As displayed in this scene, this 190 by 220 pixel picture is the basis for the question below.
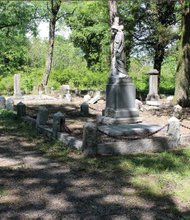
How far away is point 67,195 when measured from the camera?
614 centimetres

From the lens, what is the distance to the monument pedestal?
12.1 meters

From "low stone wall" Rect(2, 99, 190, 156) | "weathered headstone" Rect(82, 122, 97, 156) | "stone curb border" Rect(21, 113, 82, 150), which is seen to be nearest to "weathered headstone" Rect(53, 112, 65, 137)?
"low stone wall" Rect(2, 99, 190, 156)

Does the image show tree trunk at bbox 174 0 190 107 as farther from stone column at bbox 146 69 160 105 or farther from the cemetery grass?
the cemetery grass

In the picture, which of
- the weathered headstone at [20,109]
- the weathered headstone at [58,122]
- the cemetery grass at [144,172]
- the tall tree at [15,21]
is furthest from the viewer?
the tall tree at [15,21]

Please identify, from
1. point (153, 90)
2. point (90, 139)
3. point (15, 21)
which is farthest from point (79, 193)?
point (15, 21)

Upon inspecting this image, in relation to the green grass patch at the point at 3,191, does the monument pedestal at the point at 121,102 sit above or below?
above

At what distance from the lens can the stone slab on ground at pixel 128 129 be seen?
1059cm

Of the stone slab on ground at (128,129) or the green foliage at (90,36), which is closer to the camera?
the stone slab on ground at (128,129)

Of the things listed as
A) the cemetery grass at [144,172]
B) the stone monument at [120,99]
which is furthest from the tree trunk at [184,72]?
the cemetery grass at [144,172]

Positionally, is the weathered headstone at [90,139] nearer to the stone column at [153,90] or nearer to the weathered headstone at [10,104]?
→ the weathered headstone at [10,104]

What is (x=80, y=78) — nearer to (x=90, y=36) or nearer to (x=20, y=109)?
(x=90, y=36)

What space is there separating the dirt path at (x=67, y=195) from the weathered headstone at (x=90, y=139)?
16.4 inches

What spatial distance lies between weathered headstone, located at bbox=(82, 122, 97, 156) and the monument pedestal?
3469mm

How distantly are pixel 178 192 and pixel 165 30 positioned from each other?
2103 cm
